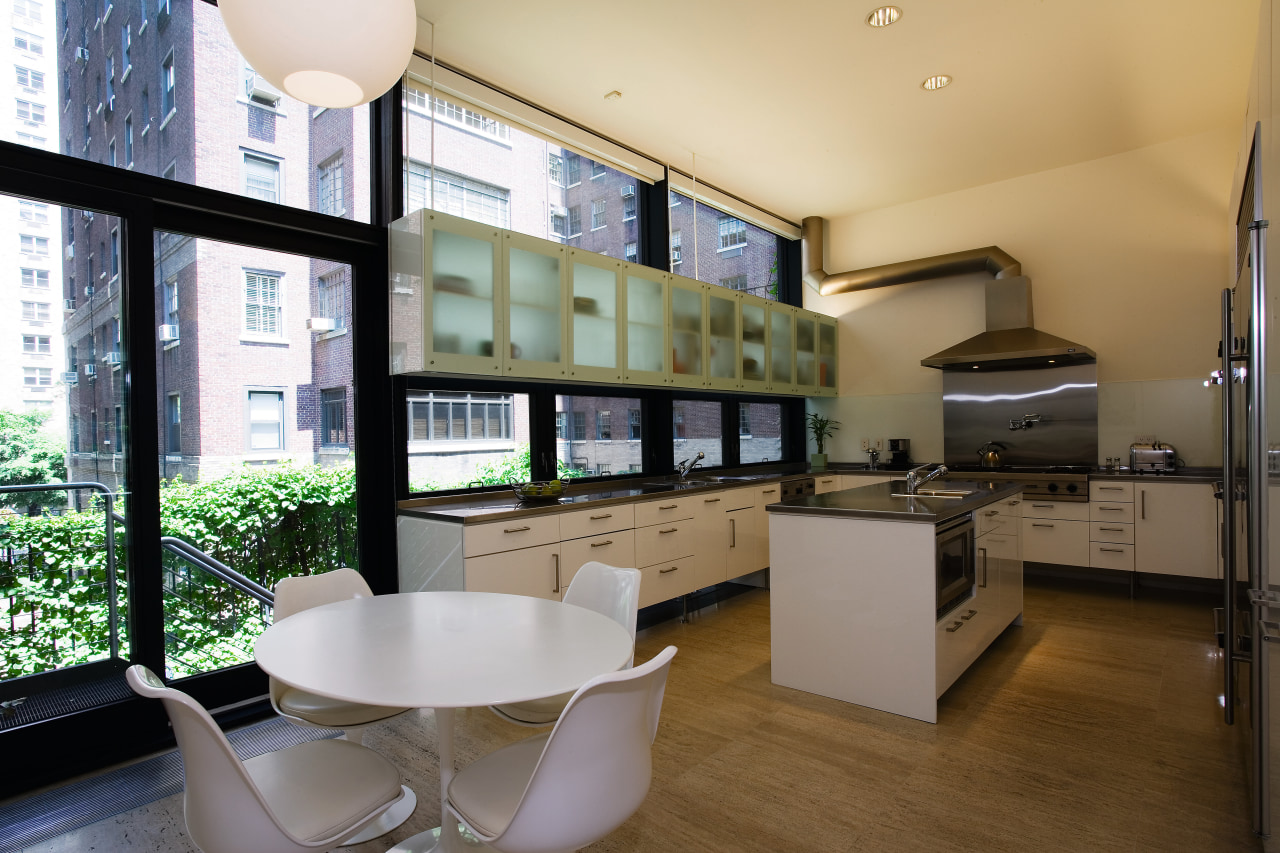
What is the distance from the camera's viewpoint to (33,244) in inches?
96.9

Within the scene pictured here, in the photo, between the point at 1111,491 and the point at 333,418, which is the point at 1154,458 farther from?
the point at 333,418

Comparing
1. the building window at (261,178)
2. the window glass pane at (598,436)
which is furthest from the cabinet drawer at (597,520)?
the building window at (261,178)

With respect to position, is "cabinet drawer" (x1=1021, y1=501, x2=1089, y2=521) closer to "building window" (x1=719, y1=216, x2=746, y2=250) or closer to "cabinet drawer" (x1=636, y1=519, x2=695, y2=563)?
"cabinet drawer" (x1=636, y1=519, x2=695, y2=563)

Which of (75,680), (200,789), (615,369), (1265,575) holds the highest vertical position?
(615,369)

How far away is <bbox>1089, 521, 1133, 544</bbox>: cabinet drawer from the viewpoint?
455 cm

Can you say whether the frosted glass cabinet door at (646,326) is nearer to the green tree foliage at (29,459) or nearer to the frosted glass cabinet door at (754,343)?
the frosted glass cabinet door at (754,343)

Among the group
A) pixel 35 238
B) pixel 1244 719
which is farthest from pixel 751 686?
pixel 35 238

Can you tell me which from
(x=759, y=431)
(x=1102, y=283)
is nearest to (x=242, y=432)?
(x=759, y=431)

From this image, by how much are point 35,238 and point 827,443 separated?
18.7 feet

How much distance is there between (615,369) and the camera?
413 cm

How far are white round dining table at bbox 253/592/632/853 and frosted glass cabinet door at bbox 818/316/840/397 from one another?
4.57m

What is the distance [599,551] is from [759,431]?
2813 mm

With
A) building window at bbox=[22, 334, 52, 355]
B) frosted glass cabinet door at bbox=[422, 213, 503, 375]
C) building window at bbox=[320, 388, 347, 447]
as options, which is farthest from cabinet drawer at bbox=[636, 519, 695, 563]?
building window at bbox=[22, 334, 52, 355]

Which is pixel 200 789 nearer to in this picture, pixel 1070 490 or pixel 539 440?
pixel 539 440
